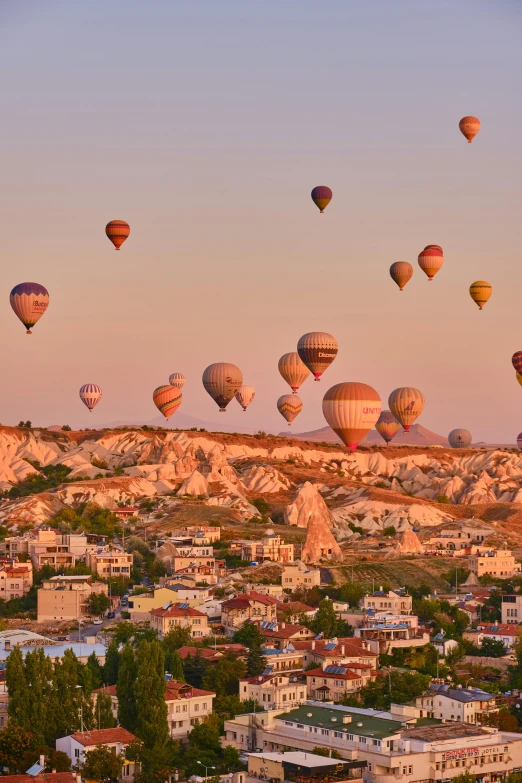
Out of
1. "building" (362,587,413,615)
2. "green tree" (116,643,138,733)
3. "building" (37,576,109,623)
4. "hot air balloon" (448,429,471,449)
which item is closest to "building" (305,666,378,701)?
"green tree" (116,643,138,733)

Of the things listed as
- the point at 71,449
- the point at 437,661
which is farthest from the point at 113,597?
the point at 71,449

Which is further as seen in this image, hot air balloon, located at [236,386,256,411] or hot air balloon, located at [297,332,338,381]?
hot air balloon, located at [236,386,256,411]

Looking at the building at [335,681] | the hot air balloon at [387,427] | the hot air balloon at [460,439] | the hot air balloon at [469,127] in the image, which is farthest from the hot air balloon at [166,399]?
the building at [335,681]

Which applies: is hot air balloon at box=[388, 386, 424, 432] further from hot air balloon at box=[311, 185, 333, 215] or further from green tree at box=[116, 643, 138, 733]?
green tree at box=[116, 643, 138, 733]

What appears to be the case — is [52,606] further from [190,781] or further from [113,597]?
[190,781]

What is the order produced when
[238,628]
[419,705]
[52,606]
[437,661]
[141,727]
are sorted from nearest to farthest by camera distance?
[141,727] < [419,705] < [437,661] < [238,628] < [52,606]

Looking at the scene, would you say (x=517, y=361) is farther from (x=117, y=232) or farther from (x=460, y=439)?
(x=460, y=439)
